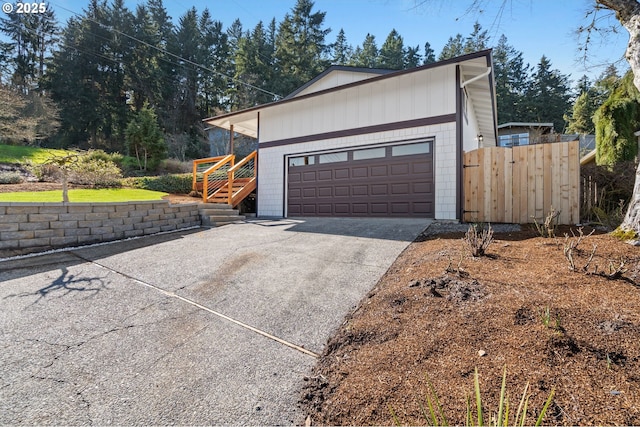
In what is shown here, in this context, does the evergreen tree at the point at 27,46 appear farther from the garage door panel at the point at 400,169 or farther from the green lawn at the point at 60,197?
the garage door panel at the point at 400,169

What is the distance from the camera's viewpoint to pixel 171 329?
2.60 metres

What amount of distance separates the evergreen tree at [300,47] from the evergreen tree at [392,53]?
19.0 ft

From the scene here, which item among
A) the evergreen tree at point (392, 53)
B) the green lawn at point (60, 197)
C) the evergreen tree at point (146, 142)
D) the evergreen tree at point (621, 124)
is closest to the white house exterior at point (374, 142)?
the evergreen tree at point (621, 124)

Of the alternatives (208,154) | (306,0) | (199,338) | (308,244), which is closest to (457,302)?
(199,338)

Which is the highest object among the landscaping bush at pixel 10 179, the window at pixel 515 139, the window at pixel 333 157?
the window at pixel 515 139

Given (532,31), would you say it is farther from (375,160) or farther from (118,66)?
(118,66)

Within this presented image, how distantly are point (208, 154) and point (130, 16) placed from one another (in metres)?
14.9

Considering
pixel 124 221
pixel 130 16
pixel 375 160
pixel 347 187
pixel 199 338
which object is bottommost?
pixel 199 338

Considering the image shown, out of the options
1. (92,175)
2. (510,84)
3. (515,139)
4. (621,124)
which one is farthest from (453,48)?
(92,175)

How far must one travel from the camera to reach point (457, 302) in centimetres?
243

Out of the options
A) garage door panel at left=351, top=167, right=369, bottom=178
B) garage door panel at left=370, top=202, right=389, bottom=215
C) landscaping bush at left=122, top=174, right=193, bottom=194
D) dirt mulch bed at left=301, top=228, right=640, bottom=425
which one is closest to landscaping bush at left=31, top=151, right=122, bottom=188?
landscaping bush at left=122, top=174, right=193, bottom=194

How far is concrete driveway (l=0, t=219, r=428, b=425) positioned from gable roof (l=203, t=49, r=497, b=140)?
14.7 ft

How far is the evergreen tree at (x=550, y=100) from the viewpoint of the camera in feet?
95.5

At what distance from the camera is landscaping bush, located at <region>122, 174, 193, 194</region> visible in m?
12.1
